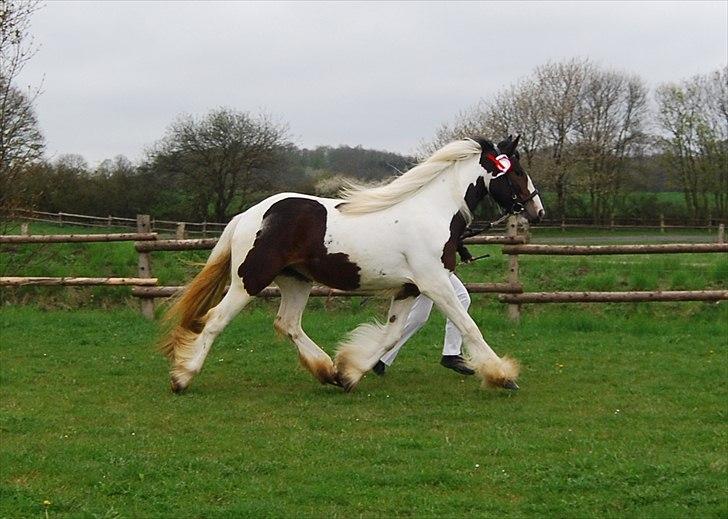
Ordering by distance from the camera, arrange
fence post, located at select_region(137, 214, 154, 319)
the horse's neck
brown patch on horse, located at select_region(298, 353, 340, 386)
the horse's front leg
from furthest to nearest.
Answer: fence post, located at select_region(137, 214, 154, 319) → brown patch on horse, located at select_region(298, 353, 340, 386) → the horse's neck → the horse's front leg

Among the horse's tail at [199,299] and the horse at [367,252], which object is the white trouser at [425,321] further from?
→ the horse's tail at [199,299]

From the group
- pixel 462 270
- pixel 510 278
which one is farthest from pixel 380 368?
pixel 462 270

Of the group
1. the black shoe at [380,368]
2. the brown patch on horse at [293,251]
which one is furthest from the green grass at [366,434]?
the brown patch on horse at [293,251]

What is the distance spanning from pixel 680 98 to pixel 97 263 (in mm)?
32989

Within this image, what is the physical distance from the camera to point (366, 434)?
529cm

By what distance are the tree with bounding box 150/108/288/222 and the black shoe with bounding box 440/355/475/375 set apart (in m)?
26.1

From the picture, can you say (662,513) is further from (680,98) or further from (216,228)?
(680,98)

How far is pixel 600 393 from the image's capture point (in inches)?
259

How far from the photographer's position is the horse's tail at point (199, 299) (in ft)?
22.4

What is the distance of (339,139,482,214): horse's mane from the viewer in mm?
6535

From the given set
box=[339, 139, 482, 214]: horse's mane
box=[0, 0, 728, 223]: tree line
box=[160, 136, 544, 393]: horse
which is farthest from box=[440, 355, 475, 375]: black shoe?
box=[0, 0, 728, 223]: tree line

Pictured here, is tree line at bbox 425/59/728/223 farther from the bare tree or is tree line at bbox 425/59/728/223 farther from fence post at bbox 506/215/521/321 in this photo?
fence post at bbox 506/215/521/321

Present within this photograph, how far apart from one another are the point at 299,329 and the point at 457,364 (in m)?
1.50

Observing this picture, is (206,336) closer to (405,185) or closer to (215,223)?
(405,185)
